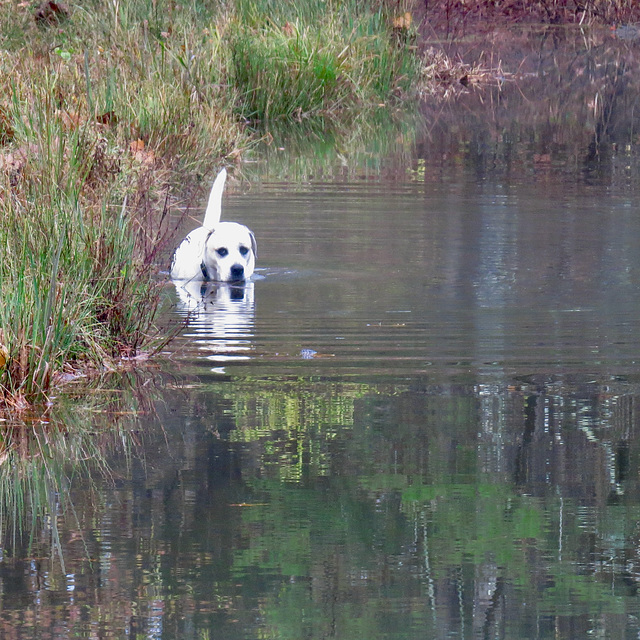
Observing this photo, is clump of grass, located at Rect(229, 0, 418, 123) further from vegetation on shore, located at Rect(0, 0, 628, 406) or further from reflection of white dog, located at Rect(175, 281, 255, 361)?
reflection of white dog, located at Rect(175, 281, 255, 361)

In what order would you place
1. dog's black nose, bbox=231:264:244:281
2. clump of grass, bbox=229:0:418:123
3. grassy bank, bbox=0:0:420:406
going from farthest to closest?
1. clump of grass, bbox=229:0:418:123
2. dog's black nose, bbox=231:264:244:281
3. grassy bank, bbox=0:0:420:406

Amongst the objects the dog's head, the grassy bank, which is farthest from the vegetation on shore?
the dog's head

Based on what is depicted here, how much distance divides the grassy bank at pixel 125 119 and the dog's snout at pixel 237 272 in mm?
689

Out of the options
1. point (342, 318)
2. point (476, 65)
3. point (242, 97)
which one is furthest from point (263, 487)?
point (476, 65)

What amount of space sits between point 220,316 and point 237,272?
1336 mm

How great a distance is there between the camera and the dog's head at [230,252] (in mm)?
9508

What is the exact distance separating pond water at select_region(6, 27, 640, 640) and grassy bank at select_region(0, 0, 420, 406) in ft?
1.31

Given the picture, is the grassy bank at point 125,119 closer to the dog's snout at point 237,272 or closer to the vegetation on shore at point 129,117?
the vegetation on shore at point 129,117

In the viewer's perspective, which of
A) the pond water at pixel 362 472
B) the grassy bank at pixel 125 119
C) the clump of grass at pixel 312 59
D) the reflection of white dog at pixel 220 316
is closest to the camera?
the pond water at pixel 362 472

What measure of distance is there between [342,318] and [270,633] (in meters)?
4.38

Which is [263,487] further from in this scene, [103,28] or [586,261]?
[103,28]

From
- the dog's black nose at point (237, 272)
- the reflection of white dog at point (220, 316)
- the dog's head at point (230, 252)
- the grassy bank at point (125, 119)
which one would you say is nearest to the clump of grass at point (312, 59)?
the grassy bank at point (125, 119)

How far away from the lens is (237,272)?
952cm

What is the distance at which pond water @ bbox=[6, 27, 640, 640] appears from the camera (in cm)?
379
